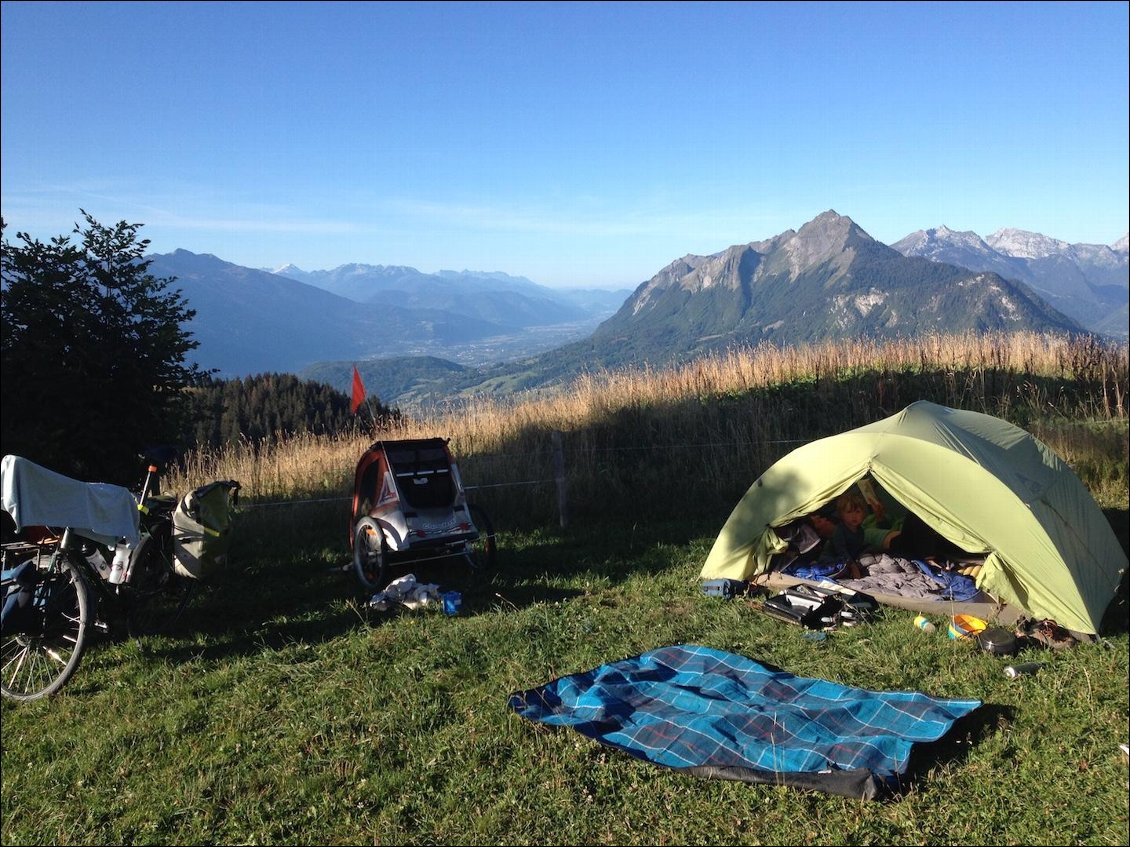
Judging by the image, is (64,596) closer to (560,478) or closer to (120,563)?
(120,563)

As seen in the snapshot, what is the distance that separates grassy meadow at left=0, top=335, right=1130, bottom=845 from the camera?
3.46m

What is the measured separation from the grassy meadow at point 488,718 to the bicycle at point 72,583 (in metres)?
0.20

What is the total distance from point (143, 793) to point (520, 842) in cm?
188

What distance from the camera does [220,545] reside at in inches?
243

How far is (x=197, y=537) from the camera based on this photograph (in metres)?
6.05

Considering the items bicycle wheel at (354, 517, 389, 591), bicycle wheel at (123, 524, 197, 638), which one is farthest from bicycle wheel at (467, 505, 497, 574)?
bicycle wheel at (123, 524, 197, 638)

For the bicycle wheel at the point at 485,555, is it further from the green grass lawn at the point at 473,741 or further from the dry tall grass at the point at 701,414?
the dry tall grass at the point at 701,414

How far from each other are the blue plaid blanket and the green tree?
530cm

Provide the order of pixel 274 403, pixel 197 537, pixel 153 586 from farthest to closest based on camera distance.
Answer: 1. pixel 274 403
2. pixel 197 537
3. pixel 153 586

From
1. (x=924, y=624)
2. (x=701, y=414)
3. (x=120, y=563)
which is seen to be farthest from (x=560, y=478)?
(x=120, y=563)

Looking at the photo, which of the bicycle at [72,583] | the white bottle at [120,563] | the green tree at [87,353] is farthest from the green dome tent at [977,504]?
the green tree at [87,353]

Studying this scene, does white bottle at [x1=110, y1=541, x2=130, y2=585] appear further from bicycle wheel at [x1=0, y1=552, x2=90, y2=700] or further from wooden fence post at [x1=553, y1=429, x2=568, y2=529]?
wooden fence post at [x1=553, y1=429, x2=568, y2=529]

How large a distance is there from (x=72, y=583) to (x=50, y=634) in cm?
34

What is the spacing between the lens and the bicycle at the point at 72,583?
4898 millimetres
